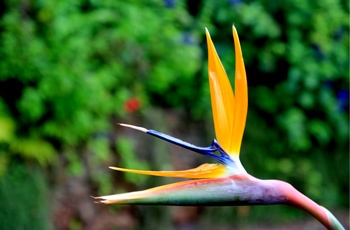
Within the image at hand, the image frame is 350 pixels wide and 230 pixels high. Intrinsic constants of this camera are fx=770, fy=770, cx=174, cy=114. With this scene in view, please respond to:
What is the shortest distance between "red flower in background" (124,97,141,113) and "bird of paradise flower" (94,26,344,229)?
11.6 ft

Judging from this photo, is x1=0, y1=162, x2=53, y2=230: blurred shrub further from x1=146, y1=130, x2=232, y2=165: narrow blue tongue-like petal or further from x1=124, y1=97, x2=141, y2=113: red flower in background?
x1=146, y1=130, x2=232, y2=165: narrow blue tongue-like petal

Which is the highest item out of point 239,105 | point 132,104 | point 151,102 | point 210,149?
point 239,105

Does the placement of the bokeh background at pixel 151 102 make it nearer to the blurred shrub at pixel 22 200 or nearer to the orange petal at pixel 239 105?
the blurred shrub at pixel 22 200

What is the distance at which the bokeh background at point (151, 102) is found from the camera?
173 inches

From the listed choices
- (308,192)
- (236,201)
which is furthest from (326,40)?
(236,201)

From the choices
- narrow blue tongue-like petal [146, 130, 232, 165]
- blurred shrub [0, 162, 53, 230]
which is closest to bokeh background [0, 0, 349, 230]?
blurred shrub [0, 162, 53, 230]

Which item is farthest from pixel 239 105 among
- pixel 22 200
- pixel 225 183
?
pixel 22 200

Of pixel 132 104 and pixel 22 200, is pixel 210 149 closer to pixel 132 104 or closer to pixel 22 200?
pixel 22 200

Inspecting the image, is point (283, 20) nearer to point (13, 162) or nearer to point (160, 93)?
point (160, 93)

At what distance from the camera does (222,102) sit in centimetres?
153

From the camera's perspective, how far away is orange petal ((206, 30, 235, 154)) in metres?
1.52

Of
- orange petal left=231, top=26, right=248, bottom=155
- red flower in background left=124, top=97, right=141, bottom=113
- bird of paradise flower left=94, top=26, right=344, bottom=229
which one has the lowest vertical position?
red flower in background left=124, top=97, right=141, bottom=113

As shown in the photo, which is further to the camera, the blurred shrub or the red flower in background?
the red flower in background

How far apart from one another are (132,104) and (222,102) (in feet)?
11.7
